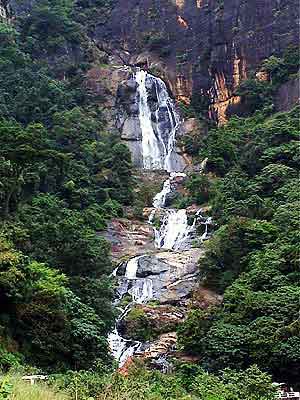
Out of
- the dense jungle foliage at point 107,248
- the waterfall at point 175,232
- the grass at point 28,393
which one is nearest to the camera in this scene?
the grass at point 28,393

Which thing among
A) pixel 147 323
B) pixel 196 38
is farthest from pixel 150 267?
pixel 196 38

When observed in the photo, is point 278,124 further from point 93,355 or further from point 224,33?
point 93,355

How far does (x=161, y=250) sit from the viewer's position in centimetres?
2359

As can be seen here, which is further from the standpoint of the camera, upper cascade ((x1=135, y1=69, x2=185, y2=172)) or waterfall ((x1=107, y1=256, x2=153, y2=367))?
upper cascade ((x1=135, y1=69, x2=185, y2=172))

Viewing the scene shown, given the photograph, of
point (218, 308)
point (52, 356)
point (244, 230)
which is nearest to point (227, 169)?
point (244, 230)

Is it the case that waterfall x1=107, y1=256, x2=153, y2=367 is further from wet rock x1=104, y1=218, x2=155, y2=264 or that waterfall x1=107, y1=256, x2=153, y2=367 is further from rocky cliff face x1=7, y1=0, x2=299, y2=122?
rocky cliff face x1=7, y1=0, x2=299, y2=122

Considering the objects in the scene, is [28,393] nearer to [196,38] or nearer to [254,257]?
[254,257]

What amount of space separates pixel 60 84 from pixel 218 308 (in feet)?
76.9

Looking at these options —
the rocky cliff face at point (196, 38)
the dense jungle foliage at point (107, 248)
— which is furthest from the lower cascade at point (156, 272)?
the rocky cliff face at point (196, 38)

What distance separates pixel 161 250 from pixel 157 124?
1476 centimetres

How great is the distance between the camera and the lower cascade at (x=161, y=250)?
17.3 meters

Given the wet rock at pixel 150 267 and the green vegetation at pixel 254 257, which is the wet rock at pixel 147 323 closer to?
the green vegetation at pixel 254 257

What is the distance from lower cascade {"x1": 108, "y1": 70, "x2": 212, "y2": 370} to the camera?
56.8 ft

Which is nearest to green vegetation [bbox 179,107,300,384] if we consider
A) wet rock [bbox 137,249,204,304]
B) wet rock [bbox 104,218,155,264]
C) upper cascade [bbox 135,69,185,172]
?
wet rock [bbox 137,249,204,304]
